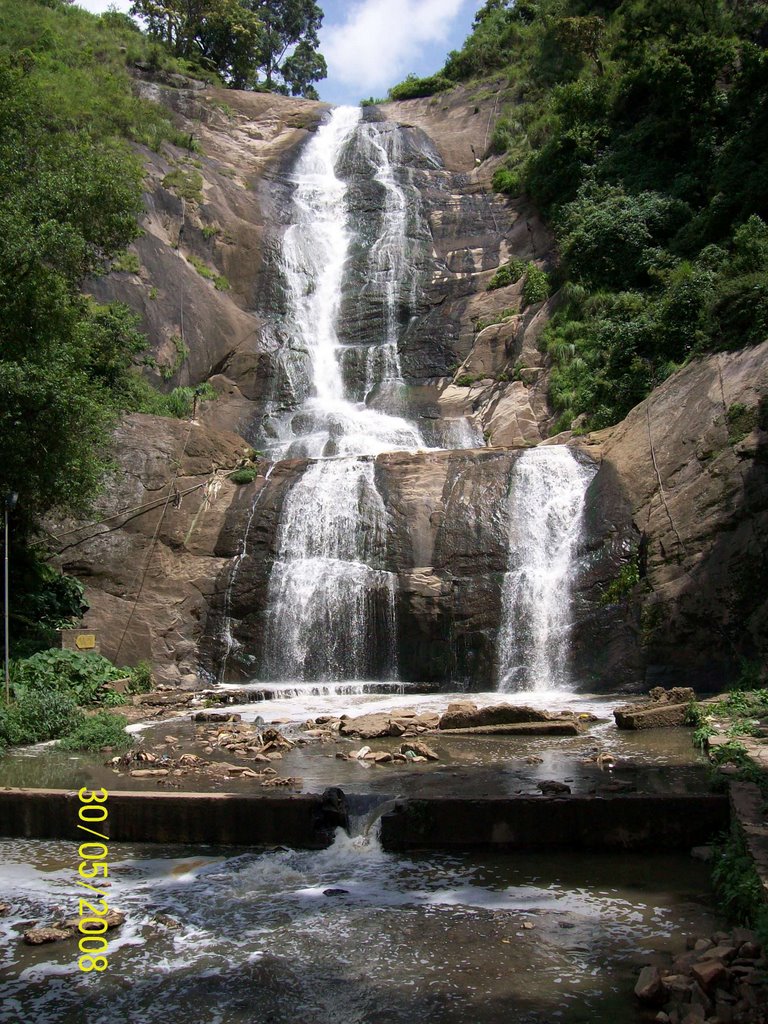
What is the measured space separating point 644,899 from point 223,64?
170 ft

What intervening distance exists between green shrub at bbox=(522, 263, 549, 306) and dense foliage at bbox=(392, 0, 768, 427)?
2.67ft

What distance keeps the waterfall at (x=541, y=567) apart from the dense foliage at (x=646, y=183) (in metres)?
3.73

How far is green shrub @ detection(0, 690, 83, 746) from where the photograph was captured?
11578 millimetres

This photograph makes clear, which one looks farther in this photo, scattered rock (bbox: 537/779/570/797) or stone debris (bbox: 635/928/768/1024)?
scattered rock (bbox: 537/779/570/797)

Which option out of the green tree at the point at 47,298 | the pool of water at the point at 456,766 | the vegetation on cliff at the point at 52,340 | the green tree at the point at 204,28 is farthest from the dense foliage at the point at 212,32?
the pool of water at the point at 456,766

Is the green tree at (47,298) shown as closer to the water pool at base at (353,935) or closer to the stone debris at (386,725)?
the stone debris at (386,725)

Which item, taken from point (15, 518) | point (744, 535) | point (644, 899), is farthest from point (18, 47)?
point (644, 899)

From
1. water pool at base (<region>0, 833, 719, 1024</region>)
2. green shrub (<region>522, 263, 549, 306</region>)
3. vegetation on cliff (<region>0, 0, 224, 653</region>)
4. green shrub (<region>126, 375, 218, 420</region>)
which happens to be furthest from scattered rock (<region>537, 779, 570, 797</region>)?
green shrub (<region>522, 263, 549, 306</region>)

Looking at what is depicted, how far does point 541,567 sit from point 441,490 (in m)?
3.21

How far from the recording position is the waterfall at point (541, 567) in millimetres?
16562

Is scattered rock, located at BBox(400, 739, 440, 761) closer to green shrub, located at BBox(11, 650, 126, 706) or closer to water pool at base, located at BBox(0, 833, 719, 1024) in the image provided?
water pool at base, located at BBox(0, 833, 719, 1024)

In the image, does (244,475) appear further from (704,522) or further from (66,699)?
(704,522)

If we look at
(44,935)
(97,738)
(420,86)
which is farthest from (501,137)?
(44,935)

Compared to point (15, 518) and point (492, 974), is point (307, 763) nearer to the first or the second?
point (492, 974)
